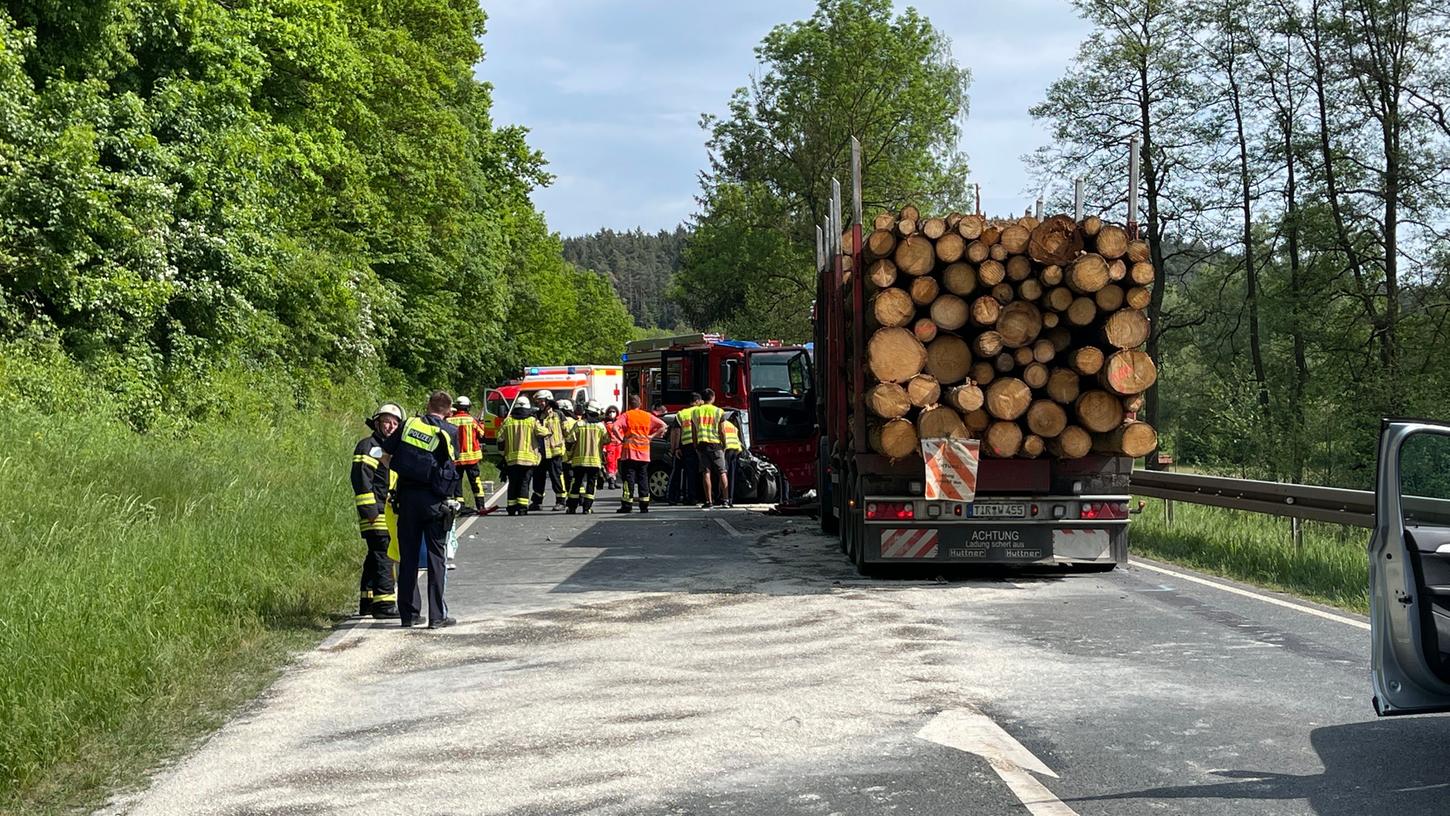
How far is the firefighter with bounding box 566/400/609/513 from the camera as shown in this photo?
21.8 m

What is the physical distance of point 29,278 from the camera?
1808 centimetres

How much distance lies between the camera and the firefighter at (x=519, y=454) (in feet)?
70.8

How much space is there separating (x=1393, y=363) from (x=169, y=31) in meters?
21.9

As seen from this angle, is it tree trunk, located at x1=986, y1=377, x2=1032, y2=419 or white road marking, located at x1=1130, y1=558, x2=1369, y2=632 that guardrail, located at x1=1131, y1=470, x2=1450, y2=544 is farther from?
tree trunk, located at x1=986, y1=377, x2=1032, y2=419

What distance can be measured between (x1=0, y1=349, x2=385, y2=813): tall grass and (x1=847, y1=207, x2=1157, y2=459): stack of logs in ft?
16.1

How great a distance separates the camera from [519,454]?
70.7ft

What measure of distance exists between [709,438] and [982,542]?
399 inches

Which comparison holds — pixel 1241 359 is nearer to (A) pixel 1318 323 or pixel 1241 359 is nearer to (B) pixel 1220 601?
(A) pixel 1318 323

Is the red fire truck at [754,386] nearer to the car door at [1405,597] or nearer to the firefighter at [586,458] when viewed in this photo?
the firefighter at [586,458]

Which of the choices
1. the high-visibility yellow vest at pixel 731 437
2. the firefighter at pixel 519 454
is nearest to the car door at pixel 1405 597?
the firefighter at pixel 519 454

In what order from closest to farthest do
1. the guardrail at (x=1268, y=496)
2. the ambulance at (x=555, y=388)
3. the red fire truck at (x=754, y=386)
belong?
the guardrail at (x=1268, y=496)
the red fire truck at (x=754, y=386)
the ambulance at (x=555, y=388)

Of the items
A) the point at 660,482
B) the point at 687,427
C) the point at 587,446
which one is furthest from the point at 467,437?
the point at 660,482

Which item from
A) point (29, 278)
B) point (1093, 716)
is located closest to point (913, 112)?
point (29, 278)

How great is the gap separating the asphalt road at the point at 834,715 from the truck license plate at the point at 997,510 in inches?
30.9
